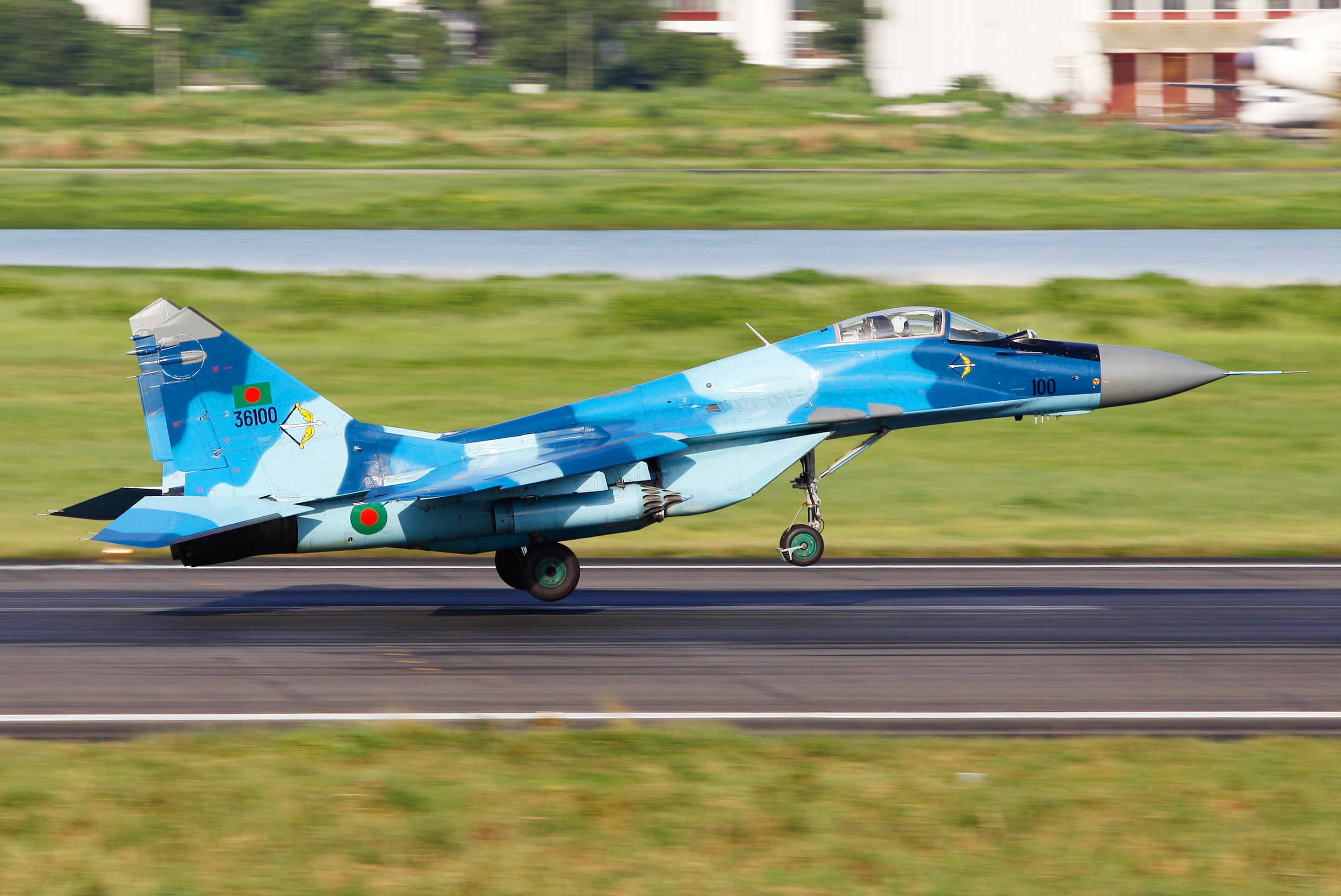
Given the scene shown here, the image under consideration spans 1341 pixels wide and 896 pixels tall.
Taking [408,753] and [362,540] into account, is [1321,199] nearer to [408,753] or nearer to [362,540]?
[362,540]

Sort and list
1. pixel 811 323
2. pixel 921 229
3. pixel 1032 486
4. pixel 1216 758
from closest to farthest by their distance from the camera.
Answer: pixel 1216 758 < pixel 1032 486 < pixel 811 323 < pixel 921 229

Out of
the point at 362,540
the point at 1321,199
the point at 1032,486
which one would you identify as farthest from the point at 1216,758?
the point at 1321,199

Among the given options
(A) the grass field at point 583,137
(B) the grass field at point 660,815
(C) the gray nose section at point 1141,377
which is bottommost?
(B) the grass field at point 660,815

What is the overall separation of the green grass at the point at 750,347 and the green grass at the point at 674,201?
7.99m

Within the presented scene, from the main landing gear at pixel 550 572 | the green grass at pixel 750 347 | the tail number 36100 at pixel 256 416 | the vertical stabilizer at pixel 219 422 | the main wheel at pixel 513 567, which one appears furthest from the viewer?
the green grass at pixel 750 347

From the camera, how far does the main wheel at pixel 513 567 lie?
1681cm

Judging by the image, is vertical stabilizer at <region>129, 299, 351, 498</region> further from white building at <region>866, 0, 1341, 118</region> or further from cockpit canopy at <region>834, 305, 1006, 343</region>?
white building at <region>866, 0, 1341, 118</region>

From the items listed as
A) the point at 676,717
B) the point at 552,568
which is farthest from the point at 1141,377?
the point at 676,717

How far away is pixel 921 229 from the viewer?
43.5 metres

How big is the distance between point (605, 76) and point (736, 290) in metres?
55.8

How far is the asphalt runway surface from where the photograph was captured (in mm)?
11914

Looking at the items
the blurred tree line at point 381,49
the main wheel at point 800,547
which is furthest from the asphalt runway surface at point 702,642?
the blurred tree line at point 381,49

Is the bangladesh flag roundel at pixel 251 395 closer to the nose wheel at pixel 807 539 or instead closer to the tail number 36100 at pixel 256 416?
the tail number 36100 at pixel 256 416

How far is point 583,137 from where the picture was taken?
61938 millimetres
